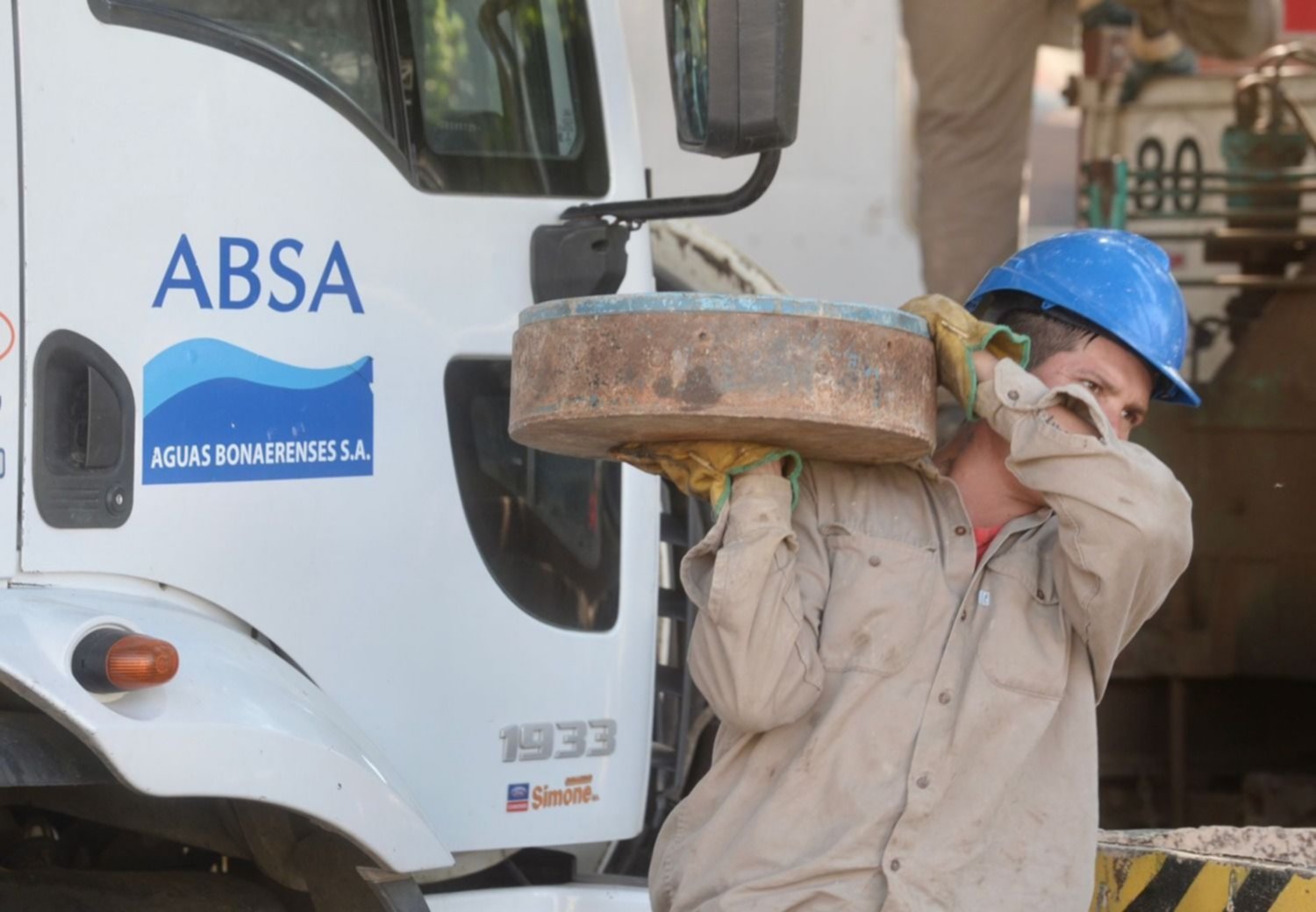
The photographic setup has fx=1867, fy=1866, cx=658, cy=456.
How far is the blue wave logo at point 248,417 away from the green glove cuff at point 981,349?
3.03ft

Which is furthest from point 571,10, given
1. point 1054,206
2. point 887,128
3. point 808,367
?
point 1054,206

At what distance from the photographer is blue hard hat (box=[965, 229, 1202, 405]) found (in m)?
2.61

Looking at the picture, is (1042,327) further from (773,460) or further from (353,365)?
(353,365)

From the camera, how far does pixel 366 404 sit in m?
2.85

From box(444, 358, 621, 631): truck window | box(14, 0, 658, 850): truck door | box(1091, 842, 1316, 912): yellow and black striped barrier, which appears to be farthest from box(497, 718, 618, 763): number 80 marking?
box(1091, 842, 1316, 912): yellow and black striped barrier

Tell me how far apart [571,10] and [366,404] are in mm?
792

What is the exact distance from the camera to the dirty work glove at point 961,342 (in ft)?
8.15

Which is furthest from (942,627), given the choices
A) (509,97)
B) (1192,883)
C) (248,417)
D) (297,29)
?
(297,29)

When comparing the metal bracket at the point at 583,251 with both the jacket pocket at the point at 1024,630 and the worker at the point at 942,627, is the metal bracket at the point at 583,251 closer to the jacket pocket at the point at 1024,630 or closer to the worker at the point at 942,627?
the worker at the point at 942,627

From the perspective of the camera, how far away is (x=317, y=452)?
109 inches

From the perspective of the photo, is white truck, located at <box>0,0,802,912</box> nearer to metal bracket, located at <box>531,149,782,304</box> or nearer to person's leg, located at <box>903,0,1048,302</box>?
metal bracket, located at <box>531,149,782,304</box>

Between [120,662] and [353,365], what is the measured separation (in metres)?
0.70

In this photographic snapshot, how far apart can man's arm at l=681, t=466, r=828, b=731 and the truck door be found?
0.58m

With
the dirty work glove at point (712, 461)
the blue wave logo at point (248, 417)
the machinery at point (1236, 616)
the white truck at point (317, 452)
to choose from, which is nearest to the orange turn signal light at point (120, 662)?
the white truck at point (317, 452)
